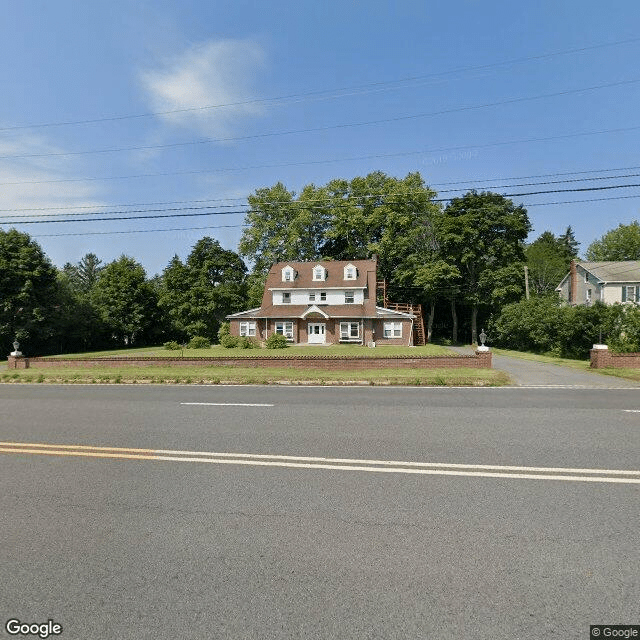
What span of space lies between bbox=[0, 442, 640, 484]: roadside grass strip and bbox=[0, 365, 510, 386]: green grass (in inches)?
384

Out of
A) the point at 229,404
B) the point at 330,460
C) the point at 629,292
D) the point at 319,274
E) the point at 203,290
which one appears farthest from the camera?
the point at 203,290

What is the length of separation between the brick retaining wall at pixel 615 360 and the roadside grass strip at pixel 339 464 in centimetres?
1699

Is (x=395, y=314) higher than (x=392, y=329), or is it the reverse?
(x=395, y=314)

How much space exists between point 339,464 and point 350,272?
3806 centimetres

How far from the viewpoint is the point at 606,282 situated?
3962cm

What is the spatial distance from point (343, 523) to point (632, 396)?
11.5 m

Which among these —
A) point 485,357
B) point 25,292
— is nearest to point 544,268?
point 485,357

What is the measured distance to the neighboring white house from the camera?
129 ft

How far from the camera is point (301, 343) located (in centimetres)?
4059

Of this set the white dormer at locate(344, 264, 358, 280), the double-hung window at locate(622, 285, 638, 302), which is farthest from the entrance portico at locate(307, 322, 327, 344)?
the double-hung window at locate(622, 285, 638, 302)

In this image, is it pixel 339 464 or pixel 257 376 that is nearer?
pixel 339 464

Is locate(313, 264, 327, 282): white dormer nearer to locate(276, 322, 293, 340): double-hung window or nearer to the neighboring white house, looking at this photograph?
locate(276, 322, 293, 340): double-hung window

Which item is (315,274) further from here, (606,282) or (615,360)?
(615,360)

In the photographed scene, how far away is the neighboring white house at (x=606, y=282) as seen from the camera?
129ft
